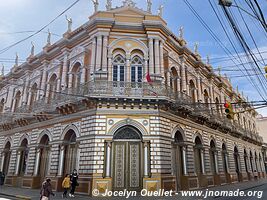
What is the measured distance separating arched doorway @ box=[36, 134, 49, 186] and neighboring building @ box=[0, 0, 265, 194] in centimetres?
7

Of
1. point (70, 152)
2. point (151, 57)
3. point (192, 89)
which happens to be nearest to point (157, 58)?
point (151, 57)

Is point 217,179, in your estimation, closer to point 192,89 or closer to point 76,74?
point 192,89

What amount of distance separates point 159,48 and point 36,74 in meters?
12.1

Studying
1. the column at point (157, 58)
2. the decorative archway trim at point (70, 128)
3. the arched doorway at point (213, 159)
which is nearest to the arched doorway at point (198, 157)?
the arched doorway at point (213, 159)

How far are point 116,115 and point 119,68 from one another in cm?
349

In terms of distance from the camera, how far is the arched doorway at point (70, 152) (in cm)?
1551

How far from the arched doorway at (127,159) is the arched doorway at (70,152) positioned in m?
3.08

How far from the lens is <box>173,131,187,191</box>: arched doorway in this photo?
15.8m

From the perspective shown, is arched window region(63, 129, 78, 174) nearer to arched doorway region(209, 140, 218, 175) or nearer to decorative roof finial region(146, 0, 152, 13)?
decorative roof finial region(146, 0, 152, 13)

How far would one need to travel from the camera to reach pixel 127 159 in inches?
555

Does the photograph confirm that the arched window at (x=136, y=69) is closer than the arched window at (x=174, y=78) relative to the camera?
Yes

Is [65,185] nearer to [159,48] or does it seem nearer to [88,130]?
[88,130]

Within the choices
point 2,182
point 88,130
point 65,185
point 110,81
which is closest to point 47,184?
point 65,185

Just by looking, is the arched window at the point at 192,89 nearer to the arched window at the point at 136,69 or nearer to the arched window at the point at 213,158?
the arched window at the point at 213,158
